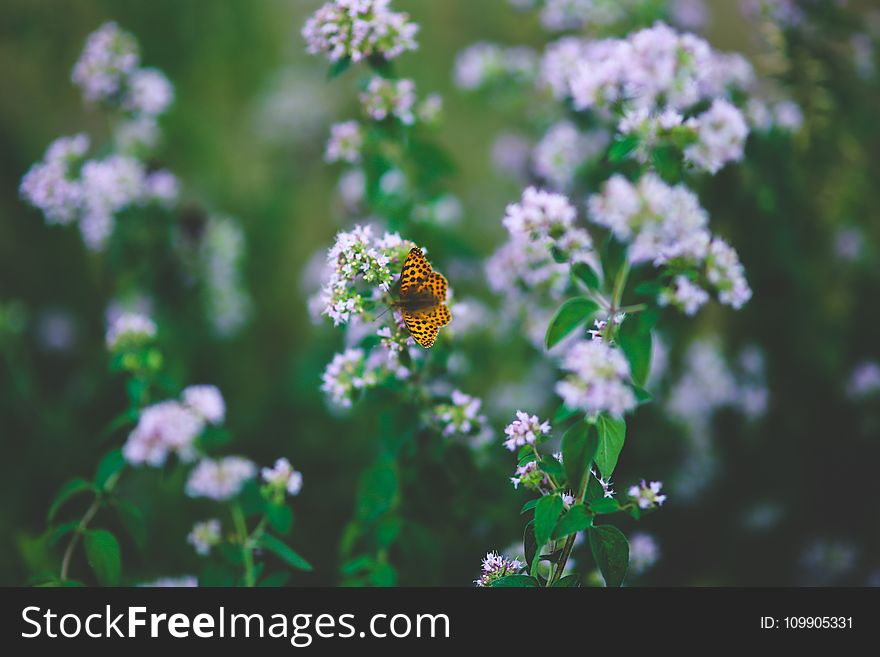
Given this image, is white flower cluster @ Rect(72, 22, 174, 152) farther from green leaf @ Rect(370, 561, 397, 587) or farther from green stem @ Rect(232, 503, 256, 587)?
green leaf @ Rect(370, 561, 397, 587)

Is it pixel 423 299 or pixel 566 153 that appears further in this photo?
pixel 566 153

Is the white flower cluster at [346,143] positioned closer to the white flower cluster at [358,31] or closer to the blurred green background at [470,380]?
the white flower cluster at [358,31]

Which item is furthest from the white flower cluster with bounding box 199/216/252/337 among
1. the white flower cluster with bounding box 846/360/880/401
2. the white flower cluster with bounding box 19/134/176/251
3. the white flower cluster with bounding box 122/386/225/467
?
the white flower cluster with bounding box 846/360/880/401

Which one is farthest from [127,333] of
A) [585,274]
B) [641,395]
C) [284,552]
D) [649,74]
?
[649,74]

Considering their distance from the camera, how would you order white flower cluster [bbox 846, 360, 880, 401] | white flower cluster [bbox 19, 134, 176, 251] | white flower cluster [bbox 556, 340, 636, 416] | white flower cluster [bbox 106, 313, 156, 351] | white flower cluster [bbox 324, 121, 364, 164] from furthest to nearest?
white flower cluster [bbox 846, 360, 880, 401], white flower cluster [bbox 19, 134, 176, 251], white flower cluster [bbox 324, 121, 364, 164], white flower cluster [bbox 106, 313, 156, 351], white flower cluster [bbox 556, 340, 636, 416]

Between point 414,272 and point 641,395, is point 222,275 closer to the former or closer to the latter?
point 414,272

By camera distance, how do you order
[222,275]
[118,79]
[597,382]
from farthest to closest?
[222,275]
[118,79]
[597,382]

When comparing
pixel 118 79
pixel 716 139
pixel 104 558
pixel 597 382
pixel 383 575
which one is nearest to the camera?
pixel 597 382
